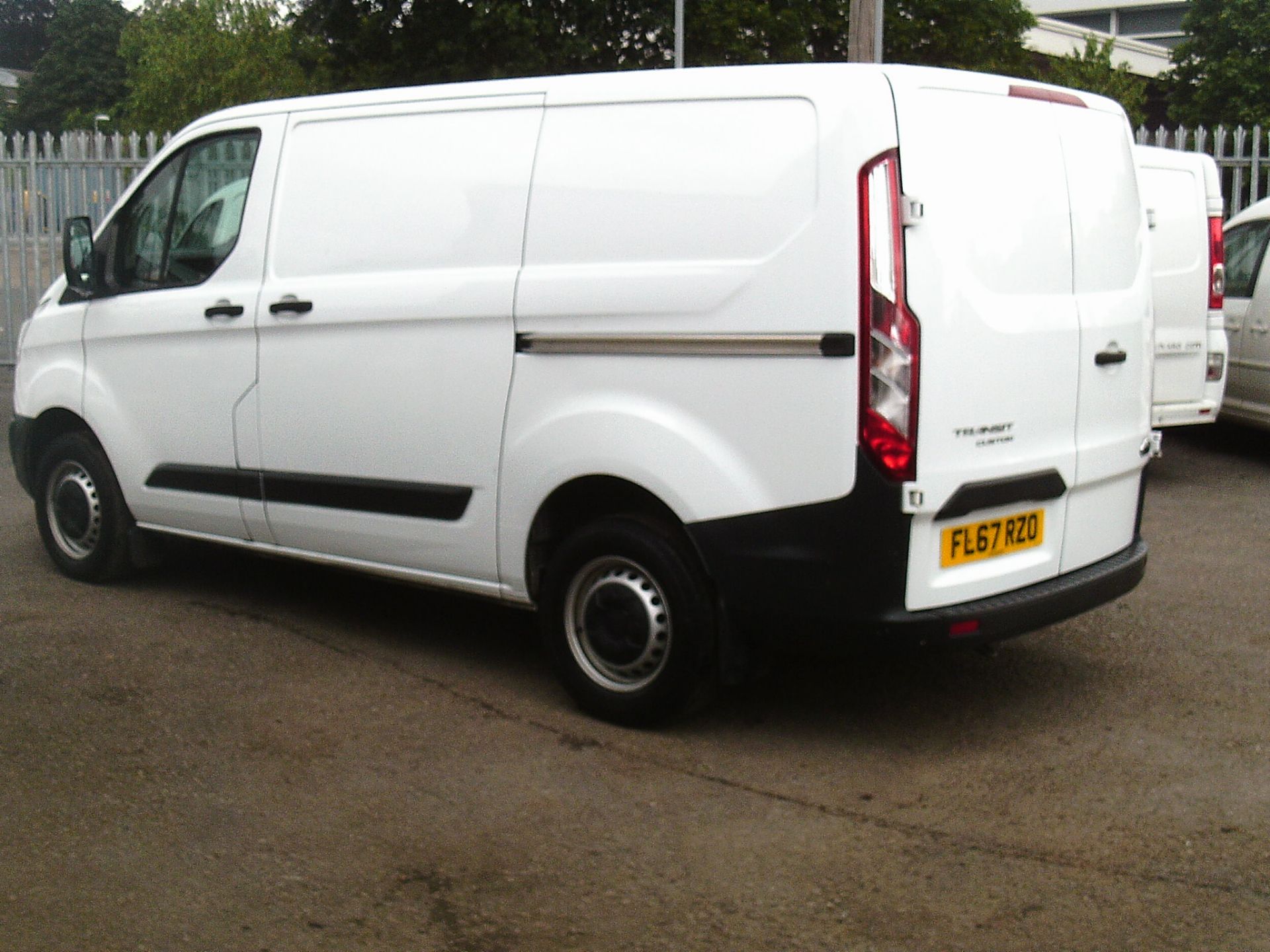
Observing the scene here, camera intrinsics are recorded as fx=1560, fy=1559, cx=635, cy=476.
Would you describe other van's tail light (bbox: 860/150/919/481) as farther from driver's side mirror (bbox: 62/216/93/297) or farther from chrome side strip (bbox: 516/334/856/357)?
driver's side mirror (bbox: 62/216/93/297)

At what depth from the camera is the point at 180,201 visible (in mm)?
6188

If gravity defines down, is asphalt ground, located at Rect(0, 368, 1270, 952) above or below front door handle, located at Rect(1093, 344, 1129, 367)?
below

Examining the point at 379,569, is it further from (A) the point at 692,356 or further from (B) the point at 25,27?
(B) the point at 25,27

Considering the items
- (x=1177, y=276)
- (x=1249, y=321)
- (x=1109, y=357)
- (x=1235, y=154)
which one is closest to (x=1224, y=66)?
(x=1235, y=154)

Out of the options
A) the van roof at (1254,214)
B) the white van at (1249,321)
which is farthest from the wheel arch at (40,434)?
the van roof at (1254,214)

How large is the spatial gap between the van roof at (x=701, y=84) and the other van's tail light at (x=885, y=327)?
0.30 metres

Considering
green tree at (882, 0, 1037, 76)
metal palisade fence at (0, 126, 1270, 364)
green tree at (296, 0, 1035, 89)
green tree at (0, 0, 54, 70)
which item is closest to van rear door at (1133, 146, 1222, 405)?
metal palisade fence at (0, 126, 1270, 364)

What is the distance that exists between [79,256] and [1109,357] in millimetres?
4194

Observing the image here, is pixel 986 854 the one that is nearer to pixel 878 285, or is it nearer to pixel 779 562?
pixel 779 562

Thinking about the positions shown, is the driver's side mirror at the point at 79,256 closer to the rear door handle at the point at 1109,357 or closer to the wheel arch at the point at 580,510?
the wheel arch at the point at 580,510

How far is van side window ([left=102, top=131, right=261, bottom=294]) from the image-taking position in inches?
233

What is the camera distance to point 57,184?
51.7 ft

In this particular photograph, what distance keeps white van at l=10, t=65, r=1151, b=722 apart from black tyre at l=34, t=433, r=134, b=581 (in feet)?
2.60

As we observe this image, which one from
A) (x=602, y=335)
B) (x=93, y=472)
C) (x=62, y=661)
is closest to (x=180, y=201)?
(x=93, y=472)
